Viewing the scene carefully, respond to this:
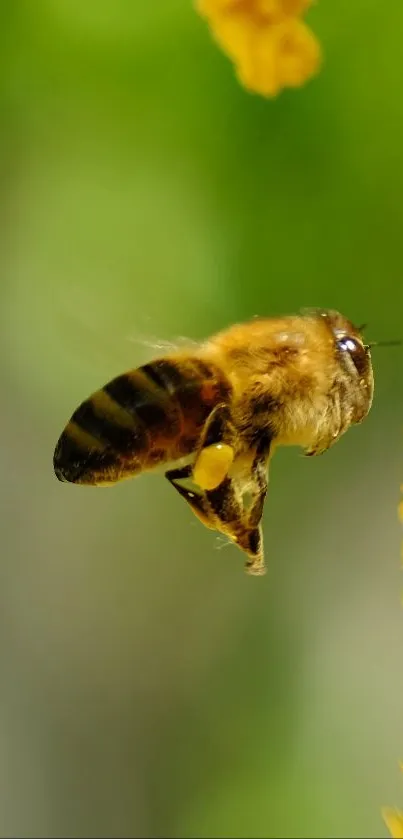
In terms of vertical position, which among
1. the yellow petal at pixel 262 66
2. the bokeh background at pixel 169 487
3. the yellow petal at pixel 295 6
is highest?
the yellow petal at pixel 295 6

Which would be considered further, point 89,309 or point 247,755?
point 247,755

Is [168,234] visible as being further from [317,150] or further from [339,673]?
[339,673]

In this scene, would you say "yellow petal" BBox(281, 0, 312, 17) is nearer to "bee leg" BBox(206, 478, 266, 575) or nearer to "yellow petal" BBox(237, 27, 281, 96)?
"yellow petal" BBox(237, 27, 281, 96)

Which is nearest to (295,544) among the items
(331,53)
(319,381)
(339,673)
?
(339,673)

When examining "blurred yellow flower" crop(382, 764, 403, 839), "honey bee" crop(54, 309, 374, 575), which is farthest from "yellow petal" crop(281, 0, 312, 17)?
"blurred yellow flower" crop(382, 764, 403, 839)

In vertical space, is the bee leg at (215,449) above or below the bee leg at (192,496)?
above

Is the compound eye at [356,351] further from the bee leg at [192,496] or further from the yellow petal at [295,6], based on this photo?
the yellow petal at [295,6]

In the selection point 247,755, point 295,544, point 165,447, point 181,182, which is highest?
point 181,182

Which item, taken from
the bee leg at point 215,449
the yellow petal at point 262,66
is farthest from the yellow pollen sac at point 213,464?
the yellow petal at point 262,66
